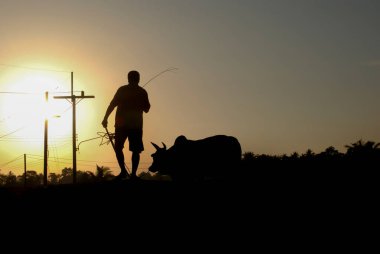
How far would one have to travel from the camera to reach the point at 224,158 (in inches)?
691

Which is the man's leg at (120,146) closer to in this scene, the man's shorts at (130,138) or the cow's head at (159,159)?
the man's shorts at (130,138)

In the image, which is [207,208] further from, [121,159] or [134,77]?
[134,77]

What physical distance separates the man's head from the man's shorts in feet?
3.09

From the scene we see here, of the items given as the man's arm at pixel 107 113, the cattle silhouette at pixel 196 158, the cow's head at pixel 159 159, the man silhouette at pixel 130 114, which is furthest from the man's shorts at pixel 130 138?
the cow's head at pixel 159 159


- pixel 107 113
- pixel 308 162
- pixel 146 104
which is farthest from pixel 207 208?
pixel 308 162

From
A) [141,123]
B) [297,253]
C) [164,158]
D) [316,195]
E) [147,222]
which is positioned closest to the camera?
[297,253]

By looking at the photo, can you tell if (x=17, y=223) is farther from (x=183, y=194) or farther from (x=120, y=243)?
(x=183, y=194)

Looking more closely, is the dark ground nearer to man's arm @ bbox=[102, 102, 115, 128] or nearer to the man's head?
man's arm @ bbox=[102, 102, 115, 128]

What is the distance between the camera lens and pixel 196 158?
16.8 metres

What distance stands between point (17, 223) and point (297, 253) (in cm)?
409

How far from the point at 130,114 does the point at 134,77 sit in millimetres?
734

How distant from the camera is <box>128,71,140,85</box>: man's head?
47.7 ft

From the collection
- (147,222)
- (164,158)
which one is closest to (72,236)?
(147,222)

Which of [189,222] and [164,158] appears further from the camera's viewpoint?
[164,158]
